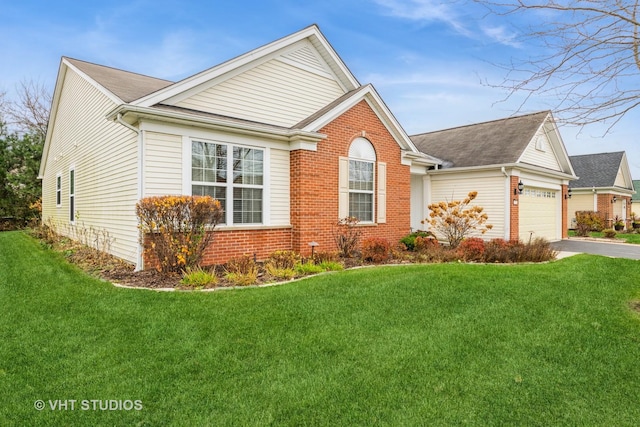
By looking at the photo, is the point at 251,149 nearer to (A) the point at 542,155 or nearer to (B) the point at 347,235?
(B) the point at 347,235

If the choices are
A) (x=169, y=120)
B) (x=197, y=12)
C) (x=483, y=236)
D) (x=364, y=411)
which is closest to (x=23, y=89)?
(x=197, y=12)

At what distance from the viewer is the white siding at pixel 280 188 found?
994cm

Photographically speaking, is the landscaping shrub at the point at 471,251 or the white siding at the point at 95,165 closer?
the white siding at the point at 95,165

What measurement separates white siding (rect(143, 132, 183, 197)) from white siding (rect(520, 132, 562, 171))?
1300 centimetres

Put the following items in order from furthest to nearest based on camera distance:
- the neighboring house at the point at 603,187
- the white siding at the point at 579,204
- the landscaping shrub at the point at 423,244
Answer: the white siding at the point at 579,204, the neighboring house at the point at 603,187, the landscaping shrub at the point at 423,244

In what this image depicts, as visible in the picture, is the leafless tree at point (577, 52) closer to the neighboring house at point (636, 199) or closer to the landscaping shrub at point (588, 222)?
the landscaping shrub at point (588, 222)

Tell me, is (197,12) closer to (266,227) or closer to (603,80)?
(266,227)

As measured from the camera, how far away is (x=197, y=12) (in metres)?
11.1

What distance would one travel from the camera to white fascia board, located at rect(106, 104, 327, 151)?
25.3ft

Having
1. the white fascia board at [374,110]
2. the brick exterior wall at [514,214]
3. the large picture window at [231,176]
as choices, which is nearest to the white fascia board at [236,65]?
the large picture window at [231,176]

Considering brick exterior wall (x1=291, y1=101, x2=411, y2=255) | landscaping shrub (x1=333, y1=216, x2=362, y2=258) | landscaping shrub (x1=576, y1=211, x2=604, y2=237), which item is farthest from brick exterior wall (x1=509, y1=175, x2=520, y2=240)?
landscaping shrub (x1=576, y1=211, x2=604, y2=237)

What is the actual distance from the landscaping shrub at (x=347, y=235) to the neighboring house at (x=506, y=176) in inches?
237

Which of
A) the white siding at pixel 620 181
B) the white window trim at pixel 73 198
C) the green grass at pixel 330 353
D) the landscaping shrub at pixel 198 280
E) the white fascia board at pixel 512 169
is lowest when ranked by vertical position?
the green grass at pixel 330 353

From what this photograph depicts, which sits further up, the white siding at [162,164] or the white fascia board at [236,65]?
the white fascia board at [236,65]
